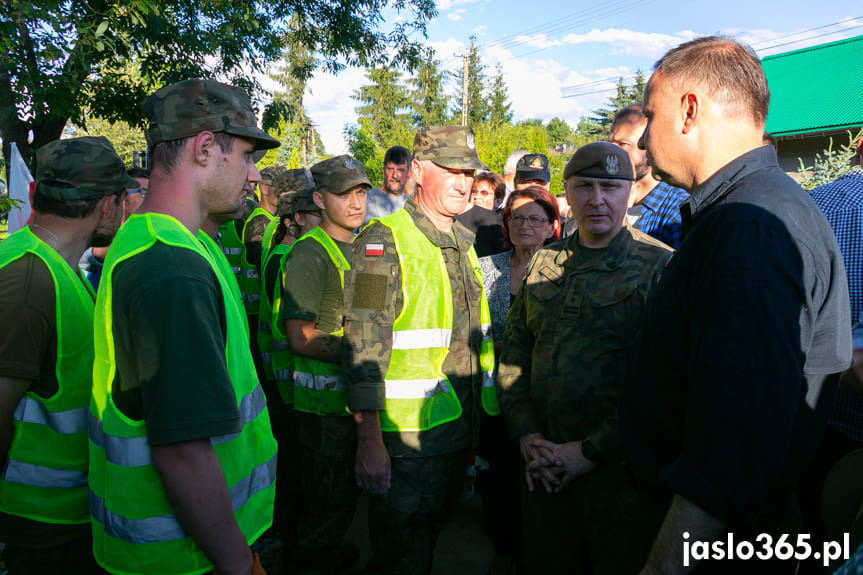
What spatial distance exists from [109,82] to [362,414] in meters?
6.98

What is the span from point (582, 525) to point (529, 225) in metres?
1.94

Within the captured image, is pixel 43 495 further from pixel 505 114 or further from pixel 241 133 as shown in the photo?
pixel 505 114

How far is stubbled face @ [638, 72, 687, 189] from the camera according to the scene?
4.98 feet

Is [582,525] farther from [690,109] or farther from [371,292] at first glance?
[690,109]

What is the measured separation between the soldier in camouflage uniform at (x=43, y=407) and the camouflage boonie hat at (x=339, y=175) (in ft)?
6.16

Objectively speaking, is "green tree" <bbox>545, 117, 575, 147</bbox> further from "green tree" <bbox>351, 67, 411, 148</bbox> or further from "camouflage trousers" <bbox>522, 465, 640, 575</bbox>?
"camouflage trousers" <bbox>522, 465, 640, 575</bbox>

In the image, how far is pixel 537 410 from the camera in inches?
98.0

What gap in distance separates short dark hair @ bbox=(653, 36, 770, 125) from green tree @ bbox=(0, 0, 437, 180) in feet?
17.2

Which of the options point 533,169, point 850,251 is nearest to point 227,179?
point 850,251

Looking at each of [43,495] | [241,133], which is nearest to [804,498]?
[241,133]

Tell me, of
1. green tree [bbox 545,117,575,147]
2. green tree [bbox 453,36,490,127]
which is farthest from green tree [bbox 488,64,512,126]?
green tree [bbox 545,117,575,147]

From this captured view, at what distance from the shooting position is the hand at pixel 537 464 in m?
2.28

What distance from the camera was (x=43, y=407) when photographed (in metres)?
1.81

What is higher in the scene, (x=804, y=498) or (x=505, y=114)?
(x=505, y=114)
